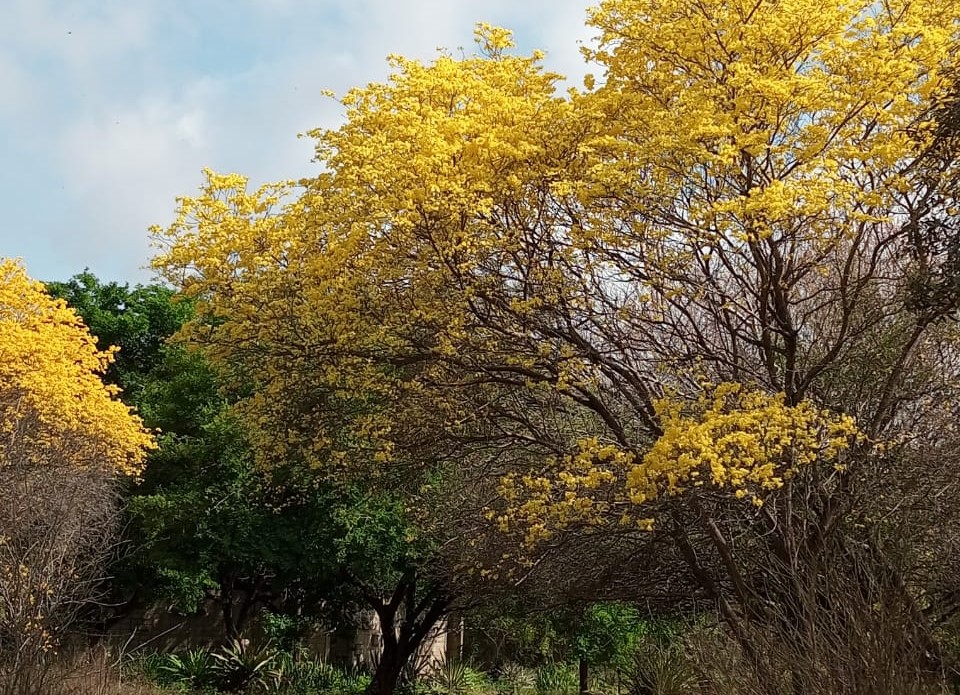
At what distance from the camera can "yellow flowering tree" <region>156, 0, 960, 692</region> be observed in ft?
20.4

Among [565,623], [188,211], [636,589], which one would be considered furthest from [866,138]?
[565,623]

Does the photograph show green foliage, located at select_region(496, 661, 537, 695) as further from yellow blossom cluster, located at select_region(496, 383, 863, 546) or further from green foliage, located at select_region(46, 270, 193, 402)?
yellow blossom cluster, located at select_region(496, 383, 863, 546)

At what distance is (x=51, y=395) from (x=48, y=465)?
1533 mm

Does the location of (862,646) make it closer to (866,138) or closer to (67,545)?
(866,138)

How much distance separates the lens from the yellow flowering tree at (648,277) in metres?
6.22

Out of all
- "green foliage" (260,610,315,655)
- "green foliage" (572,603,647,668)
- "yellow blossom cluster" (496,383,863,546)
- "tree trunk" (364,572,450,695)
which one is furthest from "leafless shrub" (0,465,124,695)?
"green foliage" (572,603,647,668)

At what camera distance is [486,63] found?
7785mm

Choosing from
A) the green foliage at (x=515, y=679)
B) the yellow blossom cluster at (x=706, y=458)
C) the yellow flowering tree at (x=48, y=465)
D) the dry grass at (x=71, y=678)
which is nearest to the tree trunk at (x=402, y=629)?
the green foliage at (x=515, y=679)

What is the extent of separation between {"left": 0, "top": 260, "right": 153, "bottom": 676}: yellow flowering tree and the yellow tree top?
0.5 inches

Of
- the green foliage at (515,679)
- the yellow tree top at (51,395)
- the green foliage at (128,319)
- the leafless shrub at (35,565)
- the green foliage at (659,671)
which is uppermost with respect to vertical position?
the green foliage at (128,319)

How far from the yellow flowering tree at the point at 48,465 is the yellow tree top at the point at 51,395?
13mm

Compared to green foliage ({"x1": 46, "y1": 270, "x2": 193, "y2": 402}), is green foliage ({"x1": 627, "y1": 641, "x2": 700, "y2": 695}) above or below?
below

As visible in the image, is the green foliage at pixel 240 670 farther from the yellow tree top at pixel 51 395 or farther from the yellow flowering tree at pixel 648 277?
the yellow flowering tree at pixel 648 277

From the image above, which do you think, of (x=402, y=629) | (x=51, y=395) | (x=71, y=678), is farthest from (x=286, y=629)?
(x=71, y=678)
